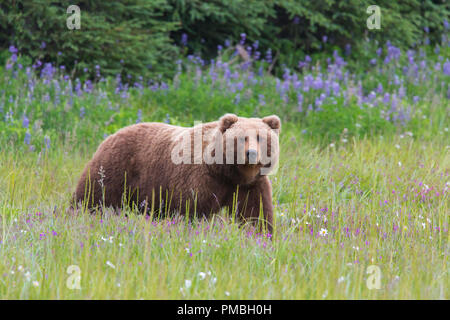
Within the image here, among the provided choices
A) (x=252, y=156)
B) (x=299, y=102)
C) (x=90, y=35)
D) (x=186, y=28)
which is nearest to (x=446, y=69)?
(x=299, y=102)

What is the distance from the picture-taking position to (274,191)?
17.5ft

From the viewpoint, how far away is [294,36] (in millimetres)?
10758

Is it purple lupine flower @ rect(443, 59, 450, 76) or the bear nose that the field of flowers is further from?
the bear nose

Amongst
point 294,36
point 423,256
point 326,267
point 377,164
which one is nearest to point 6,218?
point 326,267

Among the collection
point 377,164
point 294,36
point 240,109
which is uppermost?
point 294,36

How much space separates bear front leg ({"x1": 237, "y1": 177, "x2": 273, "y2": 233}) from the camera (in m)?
4.27

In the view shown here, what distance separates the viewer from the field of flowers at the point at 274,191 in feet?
10.7

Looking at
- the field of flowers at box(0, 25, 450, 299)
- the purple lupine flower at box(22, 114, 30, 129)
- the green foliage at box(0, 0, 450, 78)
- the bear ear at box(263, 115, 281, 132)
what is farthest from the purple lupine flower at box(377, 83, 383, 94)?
the bear ear at box(263, 115, 281, 132)

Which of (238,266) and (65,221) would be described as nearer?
(238,266)

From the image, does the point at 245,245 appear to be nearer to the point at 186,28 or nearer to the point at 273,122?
the point at 273,122

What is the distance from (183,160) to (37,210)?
3.84 feet

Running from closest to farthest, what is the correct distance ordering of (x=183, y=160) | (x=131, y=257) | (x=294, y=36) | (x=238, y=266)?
(x=238, y=266), (x=131, y=257), (x=183, y=160), (x=294, y=36)
